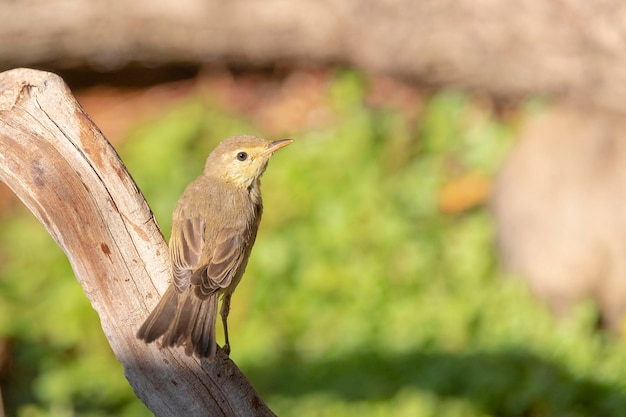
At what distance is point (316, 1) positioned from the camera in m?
8.69

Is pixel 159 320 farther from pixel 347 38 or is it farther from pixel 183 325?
pixel 347 38

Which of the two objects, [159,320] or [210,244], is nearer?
[159,320]

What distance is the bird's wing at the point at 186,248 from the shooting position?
13.3ft

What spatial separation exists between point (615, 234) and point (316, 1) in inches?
142

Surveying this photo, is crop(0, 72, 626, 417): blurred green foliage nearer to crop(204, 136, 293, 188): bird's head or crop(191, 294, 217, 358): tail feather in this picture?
crop(204, 136, 293, 188): bird's head

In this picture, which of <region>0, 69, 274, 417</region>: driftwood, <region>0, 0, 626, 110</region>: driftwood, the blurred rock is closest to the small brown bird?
<region>0, 69, 274, 417</region>: driftwood

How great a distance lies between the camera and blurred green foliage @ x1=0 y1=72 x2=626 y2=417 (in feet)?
19.5

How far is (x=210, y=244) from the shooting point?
446cm

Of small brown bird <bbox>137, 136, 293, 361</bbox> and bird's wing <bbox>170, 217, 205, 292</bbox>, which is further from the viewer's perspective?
bird's wing <bbox>170, 217, 205, 292</bbox>

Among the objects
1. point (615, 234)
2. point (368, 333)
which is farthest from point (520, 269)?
point (368, 333)

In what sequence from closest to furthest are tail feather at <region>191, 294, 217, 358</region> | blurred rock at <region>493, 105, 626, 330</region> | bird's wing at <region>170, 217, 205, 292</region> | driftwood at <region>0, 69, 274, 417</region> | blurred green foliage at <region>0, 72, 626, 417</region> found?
1. tail feather at <region>191, 294, 217, 358</region>
2. driftwood at <region>0, 69, 274, 417</region>
3. bird's wing at <region>170, 217, 205, 292</region>
4. blurred green foliage at <region>0, 72, 626, 417</region>
5. blurred rock at <region>493, 105, 626, 330</region>

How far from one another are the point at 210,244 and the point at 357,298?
259 cm

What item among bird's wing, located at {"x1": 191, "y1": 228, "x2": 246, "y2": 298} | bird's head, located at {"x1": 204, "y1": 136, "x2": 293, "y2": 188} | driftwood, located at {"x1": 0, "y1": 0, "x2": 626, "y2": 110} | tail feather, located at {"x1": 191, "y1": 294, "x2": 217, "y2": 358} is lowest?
tail feather, located at {"x1": 191, "y1": 294, "x2": 217, "y2": 358}

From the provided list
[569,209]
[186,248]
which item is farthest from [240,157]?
[569,209]
